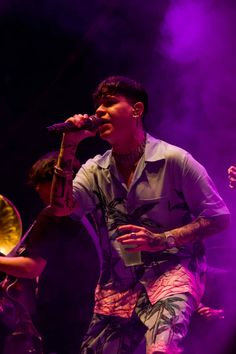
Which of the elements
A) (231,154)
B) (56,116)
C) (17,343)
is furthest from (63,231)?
(56,116)

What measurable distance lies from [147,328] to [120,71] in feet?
10.5

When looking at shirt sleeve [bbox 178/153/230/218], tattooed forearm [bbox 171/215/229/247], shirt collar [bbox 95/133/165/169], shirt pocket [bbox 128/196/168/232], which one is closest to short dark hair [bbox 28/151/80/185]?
shirt collar [bbox 95/133/165/169]

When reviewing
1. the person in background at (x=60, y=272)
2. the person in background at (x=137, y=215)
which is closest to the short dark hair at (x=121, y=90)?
the person in background at (x=137, y=215)

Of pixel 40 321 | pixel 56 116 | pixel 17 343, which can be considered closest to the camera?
pixel 17 343

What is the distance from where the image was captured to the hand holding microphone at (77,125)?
10.5ft

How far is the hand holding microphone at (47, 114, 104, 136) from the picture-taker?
3201 mm

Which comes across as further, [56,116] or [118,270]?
[56,116]

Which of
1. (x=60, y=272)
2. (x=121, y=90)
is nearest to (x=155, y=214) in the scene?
(x=121, y=90)

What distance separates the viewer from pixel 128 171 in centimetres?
354

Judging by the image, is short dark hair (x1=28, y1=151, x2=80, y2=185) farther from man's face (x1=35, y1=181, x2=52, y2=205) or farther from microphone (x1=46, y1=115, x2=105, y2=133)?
microphone (x1=46, y1=115, x2=105, y2=133)

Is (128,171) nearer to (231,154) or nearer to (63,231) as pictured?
(63,231)

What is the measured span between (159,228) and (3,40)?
3.59 metres

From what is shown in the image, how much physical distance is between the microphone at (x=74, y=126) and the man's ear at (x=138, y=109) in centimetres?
26

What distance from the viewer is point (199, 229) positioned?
3182mm
